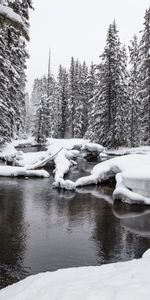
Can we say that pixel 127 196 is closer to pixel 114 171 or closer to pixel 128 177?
pixel 128 177

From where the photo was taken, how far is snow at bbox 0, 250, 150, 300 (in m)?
4.30

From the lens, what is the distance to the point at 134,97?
4116cm

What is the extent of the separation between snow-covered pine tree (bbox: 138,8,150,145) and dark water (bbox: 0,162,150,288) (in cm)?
1818

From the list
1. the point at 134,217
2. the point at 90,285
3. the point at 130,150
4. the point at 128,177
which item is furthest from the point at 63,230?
the point at 130,150

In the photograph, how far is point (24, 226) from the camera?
12266mm

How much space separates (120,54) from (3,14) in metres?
35.8

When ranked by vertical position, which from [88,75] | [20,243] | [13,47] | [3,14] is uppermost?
[88,75]

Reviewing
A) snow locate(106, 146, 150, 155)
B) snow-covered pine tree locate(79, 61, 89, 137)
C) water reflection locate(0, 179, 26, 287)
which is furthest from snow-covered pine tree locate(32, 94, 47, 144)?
water reflection locate(0, 179, 26, 287)

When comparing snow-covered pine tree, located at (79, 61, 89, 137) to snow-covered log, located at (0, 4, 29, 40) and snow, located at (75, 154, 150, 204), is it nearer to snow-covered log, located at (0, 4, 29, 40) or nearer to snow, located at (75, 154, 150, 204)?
snow, located at (75, 154, 150, 204)

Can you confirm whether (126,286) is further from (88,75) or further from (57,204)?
(88,75)

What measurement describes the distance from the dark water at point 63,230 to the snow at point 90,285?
230cm

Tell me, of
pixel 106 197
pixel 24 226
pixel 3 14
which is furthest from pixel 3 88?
pixel 3 14

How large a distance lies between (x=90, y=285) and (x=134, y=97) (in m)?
38.1

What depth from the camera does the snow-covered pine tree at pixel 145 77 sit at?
34.5 metres
